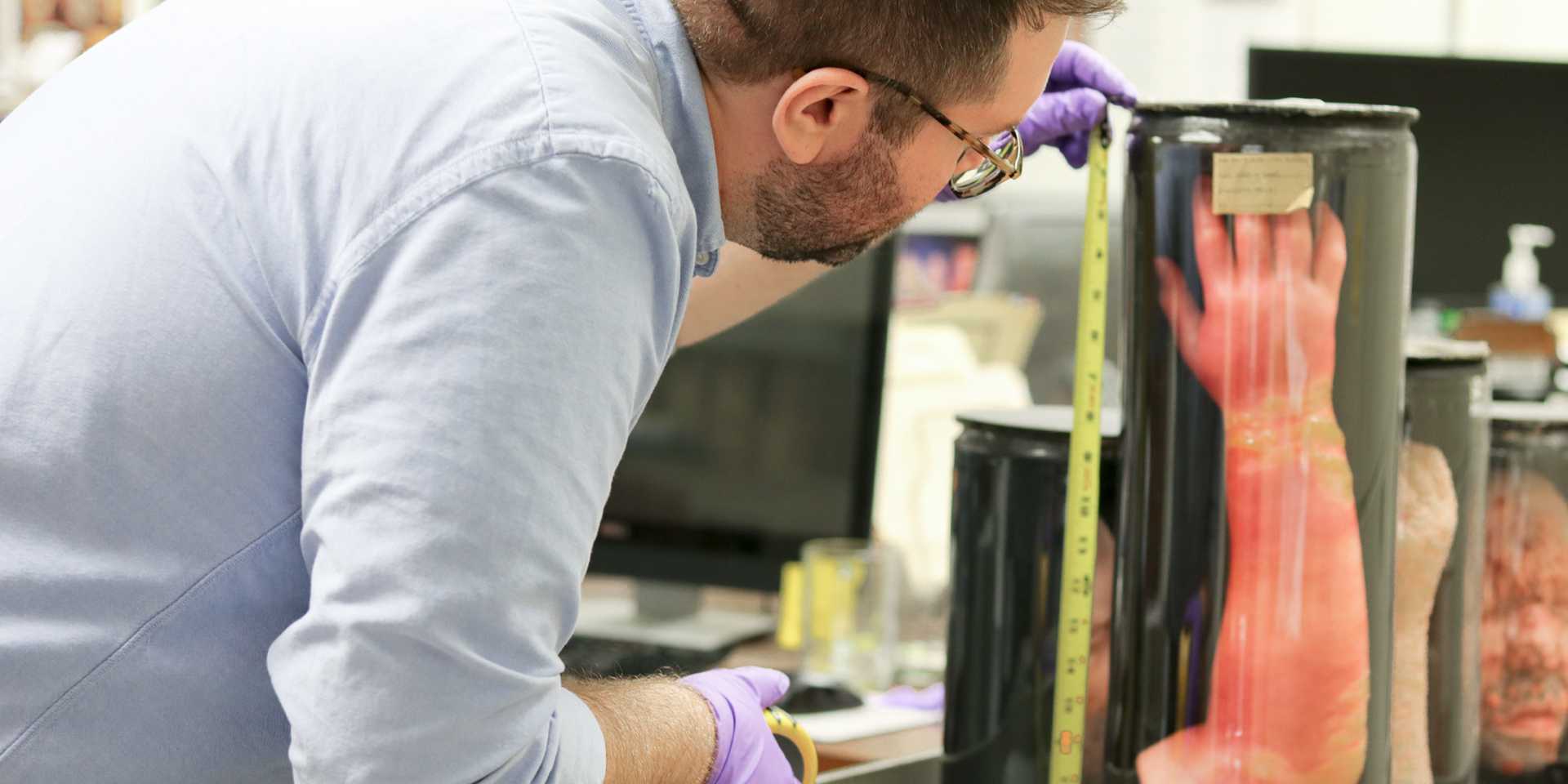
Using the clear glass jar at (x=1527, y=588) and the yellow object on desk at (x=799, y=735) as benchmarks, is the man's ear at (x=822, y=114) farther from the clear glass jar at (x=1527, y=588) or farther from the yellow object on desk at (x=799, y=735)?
the clear glass jar at (x=1527, y=588)

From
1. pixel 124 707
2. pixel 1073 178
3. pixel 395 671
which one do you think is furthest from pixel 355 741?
pixel 1073 178

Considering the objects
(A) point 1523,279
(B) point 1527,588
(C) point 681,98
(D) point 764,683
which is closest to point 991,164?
(C) point 681,98

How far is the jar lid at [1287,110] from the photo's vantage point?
792 millimetres

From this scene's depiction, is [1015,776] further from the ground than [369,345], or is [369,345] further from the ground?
[369,345]

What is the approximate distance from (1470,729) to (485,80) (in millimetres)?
721

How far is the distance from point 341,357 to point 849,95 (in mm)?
302

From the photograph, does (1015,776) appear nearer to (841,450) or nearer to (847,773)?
(847,773)

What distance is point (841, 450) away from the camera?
1.63m

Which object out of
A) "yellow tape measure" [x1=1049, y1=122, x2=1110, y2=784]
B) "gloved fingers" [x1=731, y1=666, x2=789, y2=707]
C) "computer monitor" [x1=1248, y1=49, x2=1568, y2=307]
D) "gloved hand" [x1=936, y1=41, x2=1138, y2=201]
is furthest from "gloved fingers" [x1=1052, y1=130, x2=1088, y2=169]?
"computer monitor" [x1=1248, y1=49, x2=1568, y2=307]

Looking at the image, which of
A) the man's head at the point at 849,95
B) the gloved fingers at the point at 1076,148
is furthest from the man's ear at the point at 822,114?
the gloved fingers at the point at 1076,148

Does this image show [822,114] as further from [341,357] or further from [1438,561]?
[1438,561]

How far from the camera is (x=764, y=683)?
916 mm

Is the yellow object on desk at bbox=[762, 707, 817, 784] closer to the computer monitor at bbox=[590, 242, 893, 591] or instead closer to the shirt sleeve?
the shirt sleeve

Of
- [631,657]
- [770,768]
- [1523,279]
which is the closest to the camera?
[770,768]
